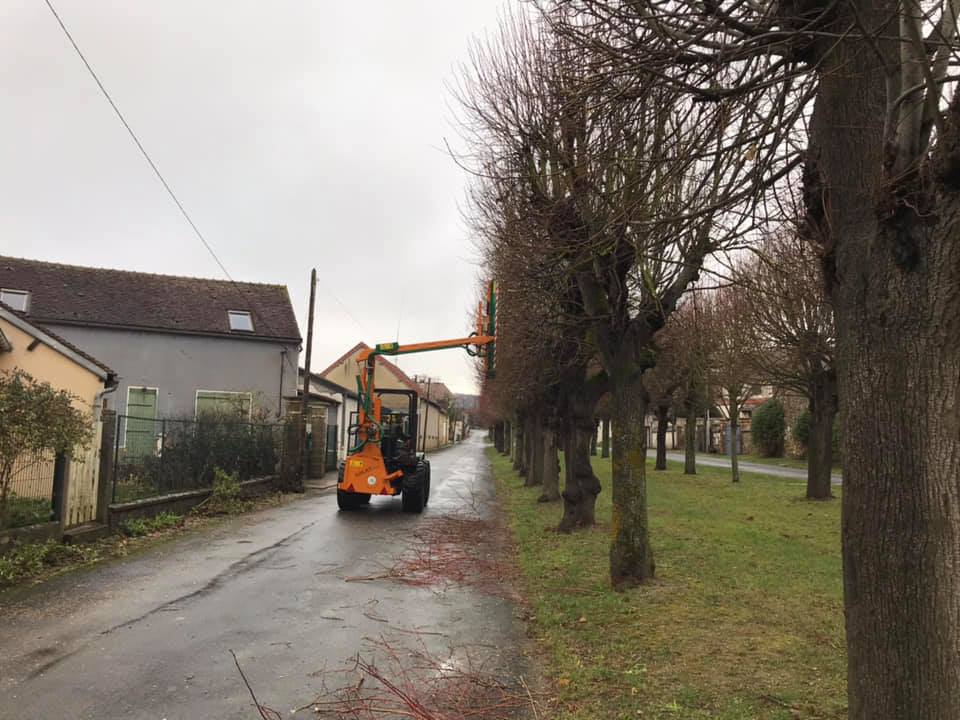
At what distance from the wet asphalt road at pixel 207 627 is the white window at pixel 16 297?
17.4 m

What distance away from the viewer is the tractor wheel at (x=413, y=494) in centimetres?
1555

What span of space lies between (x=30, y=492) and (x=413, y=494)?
7.89 meters

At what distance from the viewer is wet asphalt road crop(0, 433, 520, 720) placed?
4.66m

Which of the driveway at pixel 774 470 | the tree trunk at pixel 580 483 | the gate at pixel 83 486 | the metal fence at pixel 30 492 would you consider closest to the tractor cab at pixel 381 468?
the tree trunk at pixel 580 483

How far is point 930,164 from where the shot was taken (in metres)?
3.09

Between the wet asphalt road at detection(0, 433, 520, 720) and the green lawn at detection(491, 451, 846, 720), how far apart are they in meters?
0.73

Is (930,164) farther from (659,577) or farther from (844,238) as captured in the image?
(659,577)

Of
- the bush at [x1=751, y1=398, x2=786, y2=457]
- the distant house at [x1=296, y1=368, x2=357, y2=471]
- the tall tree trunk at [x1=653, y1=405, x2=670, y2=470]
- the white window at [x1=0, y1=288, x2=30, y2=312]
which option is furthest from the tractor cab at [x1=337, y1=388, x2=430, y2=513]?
the bush at [x1=751, y1=398, x2=786, y2=457]

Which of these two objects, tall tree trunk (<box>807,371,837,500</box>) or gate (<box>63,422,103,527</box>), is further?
tall tree trunk (<box>807,371,837,500</box>)

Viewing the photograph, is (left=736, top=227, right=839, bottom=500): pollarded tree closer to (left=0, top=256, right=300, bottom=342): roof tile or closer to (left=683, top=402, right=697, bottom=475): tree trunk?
(left=683, top=402, right=697, bottom=475): tree trunk

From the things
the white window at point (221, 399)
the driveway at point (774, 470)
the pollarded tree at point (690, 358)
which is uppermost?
the pollarded tree at point (690, 358)

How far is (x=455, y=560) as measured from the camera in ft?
32.8

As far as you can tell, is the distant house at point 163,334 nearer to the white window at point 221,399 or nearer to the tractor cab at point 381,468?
the white window at point 221,399

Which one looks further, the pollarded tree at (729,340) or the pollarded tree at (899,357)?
the pollarded tree at (729,340)
